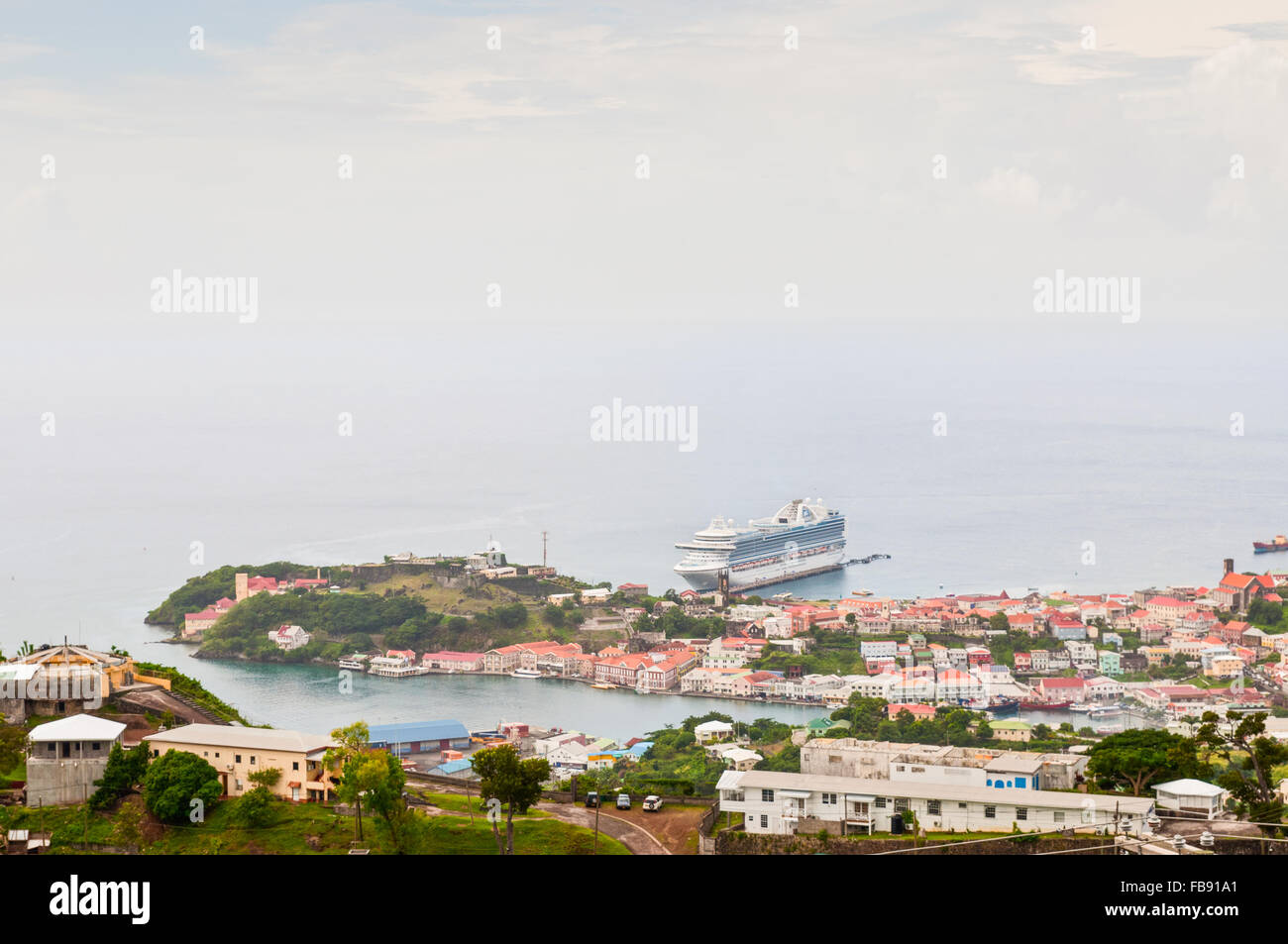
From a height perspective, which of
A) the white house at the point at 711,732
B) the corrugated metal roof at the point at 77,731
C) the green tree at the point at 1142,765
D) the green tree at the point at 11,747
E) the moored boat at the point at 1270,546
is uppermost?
the moored boat at the point at 1270,546

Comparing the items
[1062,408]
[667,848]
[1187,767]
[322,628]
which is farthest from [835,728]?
[1062,408]

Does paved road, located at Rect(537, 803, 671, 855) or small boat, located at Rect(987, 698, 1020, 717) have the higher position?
paved road, located at Rect(537, 803, 671, 855)

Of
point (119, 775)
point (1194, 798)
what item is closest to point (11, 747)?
point (119, 775)

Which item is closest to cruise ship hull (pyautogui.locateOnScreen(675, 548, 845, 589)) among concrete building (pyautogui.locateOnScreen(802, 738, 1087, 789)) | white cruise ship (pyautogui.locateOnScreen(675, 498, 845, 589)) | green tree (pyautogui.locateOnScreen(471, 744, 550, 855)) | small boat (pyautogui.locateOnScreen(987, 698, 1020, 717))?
white cruise ship (pyautogui.locateOnScreen(675, 498, 845, 589))

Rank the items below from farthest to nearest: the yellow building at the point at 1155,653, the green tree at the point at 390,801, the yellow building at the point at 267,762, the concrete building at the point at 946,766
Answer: the yellow building at the point at 1155,653 < the concrete building at the point at 946,766 < the yellow building at the point at 267,762 < the green tree at the point at 390,801

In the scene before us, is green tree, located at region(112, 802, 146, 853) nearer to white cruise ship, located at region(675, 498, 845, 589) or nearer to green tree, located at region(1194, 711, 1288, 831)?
green tree, located at region(1194, 711, 1288, 831)

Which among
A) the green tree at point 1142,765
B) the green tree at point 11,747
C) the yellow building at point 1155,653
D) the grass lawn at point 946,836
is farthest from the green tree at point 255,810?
the yellow building at point 1155,653

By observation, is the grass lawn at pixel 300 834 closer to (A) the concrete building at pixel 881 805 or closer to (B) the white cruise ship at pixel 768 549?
(A) the concrete building at pixel 881 805
